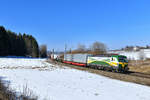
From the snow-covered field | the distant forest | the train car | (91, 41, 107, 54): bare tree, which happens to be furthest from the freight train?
(91, 41, 107, 54): bare tree

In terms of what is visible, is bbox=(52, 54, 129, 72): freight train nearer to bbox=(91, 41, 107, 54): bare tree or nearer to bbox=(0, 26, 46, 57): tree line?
bbox=(0, 26, 46, 57): tree line

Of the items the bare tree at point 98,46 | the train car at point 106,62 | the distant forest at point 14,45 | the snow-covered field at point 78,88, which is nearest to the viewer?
the snow-covered field at point 78,88

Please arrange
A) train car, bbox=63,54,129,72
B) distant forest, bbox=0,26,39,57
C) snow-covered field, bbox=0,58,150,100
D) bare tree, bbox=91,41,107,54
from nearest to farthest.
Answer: snow-covered field, bbox=0,58,150,100 < train car, bbox=63,54,129,72 < distant forest, bbox=0,26,39,57 < bare tree, bbox=91,41,107,54

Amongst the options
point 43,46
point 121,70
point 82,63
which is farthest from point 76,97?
point 43,46

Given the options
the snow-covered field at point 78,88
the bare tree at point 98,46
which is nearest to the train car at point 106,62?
the snow-covered field at point 78,88

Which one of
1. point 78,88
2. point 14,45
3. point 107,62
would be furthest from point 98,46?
point 78,88

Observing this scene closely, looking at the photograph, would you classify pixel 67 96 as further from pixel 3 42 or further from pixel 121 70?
pixel 3 42

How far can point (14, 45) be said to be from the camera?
7806 centimetres

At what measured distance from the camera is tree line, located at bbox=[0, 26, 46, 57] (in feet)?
209

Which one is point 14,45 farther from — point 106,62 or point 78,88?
point 78,88

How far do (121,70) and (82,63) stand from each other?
47.4ft

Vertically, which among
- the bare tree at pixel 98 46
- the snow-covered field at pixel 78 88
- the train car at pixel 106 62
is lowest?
the snow-covered field at pixel 78 88

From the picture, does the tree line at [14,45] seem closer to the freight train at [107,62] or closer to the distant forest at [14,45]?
the distant forest at [14,45]

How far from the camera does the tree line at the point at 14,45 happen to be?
6366 centimetres
